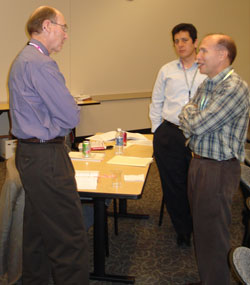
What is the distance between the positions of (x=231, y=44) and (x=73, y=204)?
128cm

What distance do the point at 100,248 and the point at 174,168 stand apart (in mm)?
902

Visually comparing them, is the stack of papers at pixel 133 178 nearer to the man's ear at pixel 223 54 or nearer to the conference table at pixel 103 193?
the conference table at pixel 103 193

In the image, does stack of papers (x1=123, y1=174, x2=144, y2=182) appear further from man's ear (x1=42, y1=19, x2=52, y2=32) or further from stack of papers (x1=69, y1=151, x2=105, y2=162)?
man's ear (x1=42, y1=19, x2=52, y2=32)

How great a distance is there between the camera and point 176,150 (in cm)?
312

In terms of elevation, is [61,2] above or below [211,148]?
above

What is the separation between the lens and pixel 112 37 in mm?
7000

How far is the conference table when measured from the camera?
2383 mm

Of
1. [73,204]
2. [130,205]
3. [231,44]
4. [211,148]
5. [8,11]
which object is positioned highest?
[8,11]

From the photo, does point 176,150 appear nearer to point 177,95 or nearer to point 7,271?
point 177,95

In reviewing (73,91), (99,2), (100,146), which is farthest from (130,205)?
(99,2)

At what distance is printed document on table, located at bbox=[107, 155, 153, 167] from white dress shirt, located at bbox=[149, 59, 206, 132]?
343 millimetres

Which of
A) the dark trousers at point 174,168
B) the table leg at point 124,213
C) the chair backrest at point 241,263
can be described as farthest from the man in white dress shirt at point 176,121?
the chair backrest at point 241,263

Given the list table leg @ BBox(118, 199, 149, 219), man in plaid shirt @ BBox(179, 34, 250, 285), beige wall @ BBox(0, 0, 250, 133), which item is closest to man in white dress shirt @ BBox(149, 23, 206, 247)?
table leg @ BBox(118, 199, 149, 219)

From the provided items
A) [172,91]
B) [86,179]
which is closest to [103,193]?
[86,179]
